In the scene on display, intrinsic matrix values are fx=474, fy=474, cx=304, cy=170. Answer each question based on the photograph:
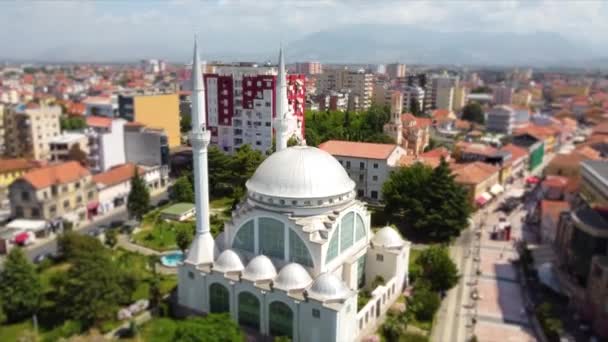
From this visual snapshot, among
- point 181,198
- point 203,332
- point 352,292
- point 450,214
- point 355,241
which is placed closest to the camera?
point 203,332

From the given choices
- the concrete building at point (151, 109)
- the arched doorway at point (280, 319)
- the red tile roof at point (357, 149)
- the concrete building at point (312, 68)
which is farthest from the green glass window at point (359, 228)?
the concrete building at point (151, 109)

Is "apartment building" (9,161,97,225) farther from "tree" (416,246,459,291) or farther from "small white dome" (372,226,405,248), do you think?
"tree" (416,246,459,291)

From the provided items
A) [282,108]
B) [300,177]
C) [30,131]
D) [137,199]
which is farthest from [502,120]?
[30,131]

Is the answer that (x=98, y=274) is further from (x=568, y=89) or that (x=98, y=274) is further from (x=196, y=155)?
(x=568, y=89)

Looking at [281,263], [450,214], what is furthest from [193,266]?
[450,214]

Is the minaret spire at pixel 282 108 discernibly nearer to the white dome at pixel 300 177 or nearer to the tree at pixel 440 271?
the white dome at pixel 300 177
